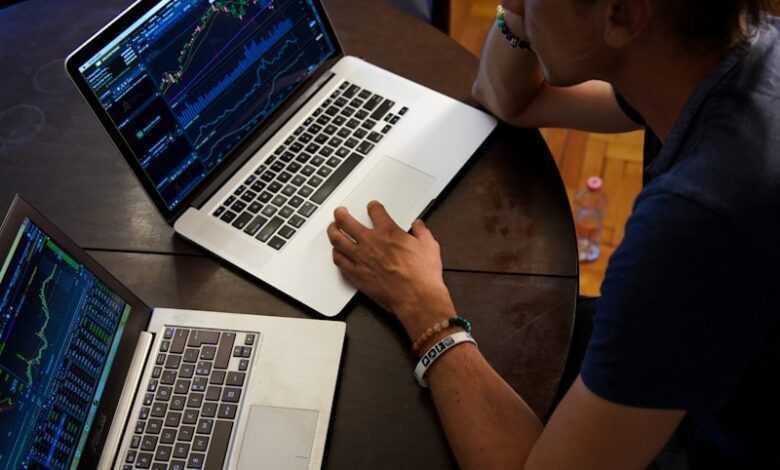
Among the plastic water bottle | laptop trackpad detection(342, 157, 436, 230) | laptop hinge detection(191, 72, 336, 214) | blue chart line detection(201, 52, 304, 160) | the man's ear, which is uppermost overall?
the man's ear

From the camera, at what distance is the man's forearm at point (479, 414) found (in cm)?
96

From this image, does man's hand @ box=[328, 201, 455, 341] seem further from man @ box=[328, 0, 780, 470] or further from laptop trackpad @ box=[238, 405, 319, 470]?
laptop trackpad @ box=[238, 405, 319, 470]

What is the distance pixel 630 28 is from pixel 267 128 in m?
0.61

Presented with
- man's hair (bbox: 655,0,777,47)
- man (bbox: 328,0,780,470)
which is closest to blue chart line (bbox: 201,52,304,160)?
man (bbox: 328,0,780,470)

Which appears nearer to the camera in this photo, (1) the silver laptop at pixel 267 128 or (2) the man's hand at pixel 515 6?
(1) the silver laptop at pixel 267 128

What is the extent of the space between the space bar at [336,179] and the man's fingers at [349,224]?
0.19ft

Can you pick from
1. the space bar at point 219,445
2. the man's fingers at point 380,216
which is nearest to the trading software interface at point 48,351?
the space bar at point 219,445

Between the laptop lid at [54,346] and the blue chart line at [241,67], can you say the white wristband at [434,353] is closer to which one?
the laptop lid at [54,346]

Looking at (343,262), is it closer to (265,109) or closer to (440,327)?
(440,327)

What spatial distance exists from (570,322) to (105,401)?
60cm

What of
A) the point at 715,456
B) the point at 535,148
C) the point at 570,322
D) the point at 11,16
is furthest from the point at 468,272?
the point at 11,16

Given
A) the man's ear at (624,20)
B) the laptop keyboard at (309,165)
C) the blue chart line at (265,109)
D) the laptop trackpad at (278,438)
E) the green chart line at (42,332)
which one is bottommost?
the laptop trackpad at (278,438)

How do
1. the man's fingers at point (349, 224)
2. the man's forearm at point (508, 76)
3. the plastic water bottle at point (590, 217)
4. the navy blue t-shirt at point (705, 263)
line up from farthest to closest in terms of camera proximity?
the plastic water bottle at point (590, 217) < the man's forearm at point (508, 76) < the man's fingers at point (349, 224) < the navy blue t-shirt at point (705, 263)

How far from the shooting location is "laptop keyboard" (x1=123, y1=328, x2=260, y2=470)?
970mm
